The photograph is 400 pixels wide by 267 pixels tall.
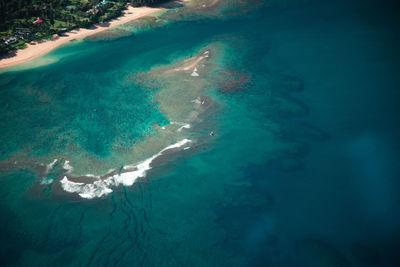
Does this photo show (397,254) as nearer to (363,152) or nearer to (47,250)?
(363,152)

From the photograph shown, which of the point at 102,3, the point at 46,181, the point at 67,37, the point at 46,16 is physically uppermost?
the point at 102,3

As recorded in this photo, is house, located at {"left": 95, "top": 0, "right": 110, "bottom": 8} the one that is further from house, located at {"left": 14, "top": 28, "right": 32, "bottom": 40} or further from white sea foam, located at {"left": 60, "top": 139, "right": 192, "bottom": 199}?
white sea foam, located at {"left": 60, "top": 139, "right": 192, "bottom": 199}

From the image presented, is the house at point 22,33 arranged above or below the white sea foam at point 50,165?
above

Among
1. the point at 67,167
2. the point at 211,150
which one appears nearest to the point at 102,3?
the point at 67,167

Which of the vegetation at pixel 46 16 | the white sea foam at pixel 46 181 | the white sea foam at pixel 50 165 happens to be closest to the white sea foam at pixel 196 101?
the white sea foam at pixel 50 165

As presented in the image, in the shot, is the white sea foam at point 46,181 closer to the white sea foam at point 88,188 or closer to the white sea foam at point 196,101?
the white sea foam at point 88,188

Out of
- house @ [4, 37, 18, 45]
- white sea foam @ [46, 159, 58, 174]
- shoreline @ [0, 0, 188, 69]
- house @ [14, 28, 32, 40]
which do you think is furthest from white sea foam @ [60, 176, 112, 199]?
house @ [14, 28, 32, 40]

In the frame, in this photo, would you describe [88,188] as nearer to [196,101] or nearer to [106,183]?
[106,183]
